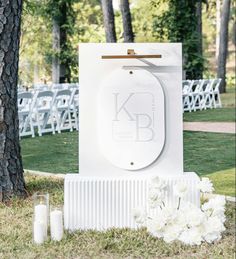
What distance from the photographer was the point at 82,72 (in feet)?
15.5

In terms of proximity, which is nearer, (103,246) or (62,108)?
(103,246)

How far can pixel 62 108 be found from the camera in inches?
516

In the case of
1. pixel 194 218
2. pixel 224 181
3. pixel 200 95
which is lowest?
pixel 224 181

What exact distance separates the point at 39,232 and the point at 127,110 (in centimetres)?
117

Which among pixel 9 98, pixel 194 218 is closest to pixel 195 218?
pixel 194 218

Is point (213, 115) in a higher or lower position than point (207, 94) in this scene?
lower

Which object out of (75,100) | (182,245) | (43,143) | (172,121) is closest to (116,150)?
(172,121)

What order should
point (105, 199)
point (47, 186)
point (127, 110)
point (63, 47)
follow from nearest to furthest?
point (105, 199) < point (127, 110) < point (47, 186) < point (63, 47)

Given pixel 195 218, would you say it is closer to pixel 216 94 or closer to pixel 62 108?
pixel 62 108

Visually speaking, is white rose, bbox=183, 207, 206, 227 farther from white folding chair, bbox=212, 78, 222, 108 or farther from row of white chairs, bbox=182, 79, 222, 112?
white folding chair, bbox=212, 78, 222, 108

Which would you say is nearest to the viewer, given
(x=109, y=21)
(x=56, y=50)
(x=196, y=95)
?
(x=109, y=21)

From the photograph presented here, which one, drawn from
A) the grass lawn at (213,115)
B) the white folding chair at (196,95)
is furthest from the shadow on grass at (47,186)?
the white folding chair at (196,95)

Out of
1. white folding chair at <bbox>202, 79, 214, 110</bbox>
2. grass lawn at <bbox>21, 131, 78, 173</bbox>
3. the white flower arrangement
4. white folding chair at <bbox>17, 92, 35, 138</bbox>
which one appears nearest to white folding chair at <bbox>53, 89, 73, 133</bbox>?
grass lawn at <bbox>21, 131, 78, 173</bbox>

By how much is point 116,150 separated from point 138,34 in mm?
27456
